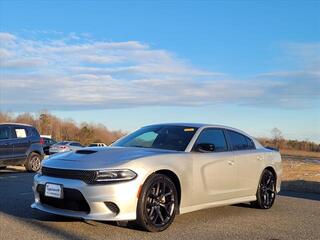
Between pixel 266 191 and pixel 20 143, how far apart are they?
1045 cm

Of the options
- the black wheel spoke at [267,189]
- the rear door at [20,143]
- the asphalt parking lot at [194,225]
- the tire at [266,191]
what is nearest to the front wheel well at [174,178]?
the asphalt parking lot at [194,225]

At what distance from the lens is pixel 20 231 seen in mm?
6238

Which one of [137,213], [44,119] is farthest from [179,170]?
[44,119]

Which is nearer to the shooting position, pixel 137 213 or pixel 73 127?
pixel 137 213

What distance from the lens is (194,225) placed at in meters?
7.04

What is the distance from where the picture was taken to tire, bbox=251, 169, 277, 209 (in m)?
8.84

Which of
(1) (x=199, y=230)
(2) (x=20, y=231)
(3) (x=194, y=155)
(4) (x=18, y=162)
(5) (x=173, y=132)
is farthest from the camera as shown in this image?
(4) (x=18, y=162)

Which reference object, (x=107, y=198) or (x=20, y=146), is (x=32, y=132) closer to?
(x=20, y=146)

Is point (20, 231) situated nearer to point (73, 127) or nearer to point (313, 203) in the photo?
point (313, 203)

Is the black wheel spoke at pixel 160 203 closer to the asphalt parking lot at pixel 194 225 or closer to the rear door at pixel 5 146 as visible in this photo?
the asphalt parking lot at pixel 194 225

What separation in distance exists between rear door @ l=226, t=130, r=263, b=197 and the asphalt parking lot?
1.38 feet

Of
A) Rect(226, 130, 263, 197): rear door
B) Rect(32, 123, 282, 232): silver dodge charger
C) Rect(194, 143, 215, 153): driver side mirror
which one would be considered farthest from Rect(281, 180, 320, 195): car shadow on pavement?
Rect(194, 143, 215, 153): driver side mirror

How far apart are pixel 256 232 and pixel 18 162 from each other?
11980mm

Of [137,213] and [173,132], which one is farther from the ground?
[173,132]
